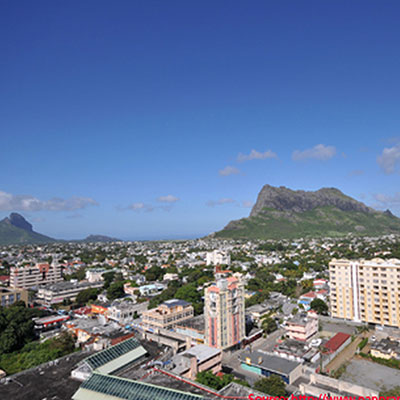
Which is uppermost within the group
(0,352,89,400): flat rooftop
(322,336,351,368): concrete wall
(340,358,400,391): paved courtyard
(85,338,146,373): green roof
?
(85,338,146,373): green roof

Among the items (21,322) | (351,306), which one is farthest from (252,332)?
(21,322)

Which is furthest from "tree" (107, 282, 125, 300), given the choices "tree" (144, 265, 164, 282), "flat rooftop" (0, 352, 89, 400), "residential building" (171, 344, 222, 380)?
"flat rooftop" (0, 352, 89, 400)

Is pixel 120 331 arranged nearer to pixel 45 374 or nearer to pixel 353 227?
pixel 45 374

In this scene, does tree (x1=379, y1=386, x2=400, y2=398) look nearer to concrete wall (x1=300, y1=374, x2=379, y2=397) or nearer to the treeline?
concrete wall (x1=300, y1=374, x2=379, y2=397)

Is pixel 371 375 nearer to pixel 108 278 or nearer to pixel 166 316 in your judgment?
pixel 166 316

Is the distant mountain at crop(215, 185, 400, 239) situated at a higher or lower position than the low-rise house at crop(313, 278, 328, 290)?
higher

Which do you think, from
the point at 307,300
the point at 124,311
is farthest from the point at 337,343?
the point at 124,311

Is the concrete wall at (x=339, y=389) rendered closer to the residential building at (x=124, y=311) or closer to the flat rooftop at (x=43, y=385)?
the flat rooftop at (x=43, y=385)
